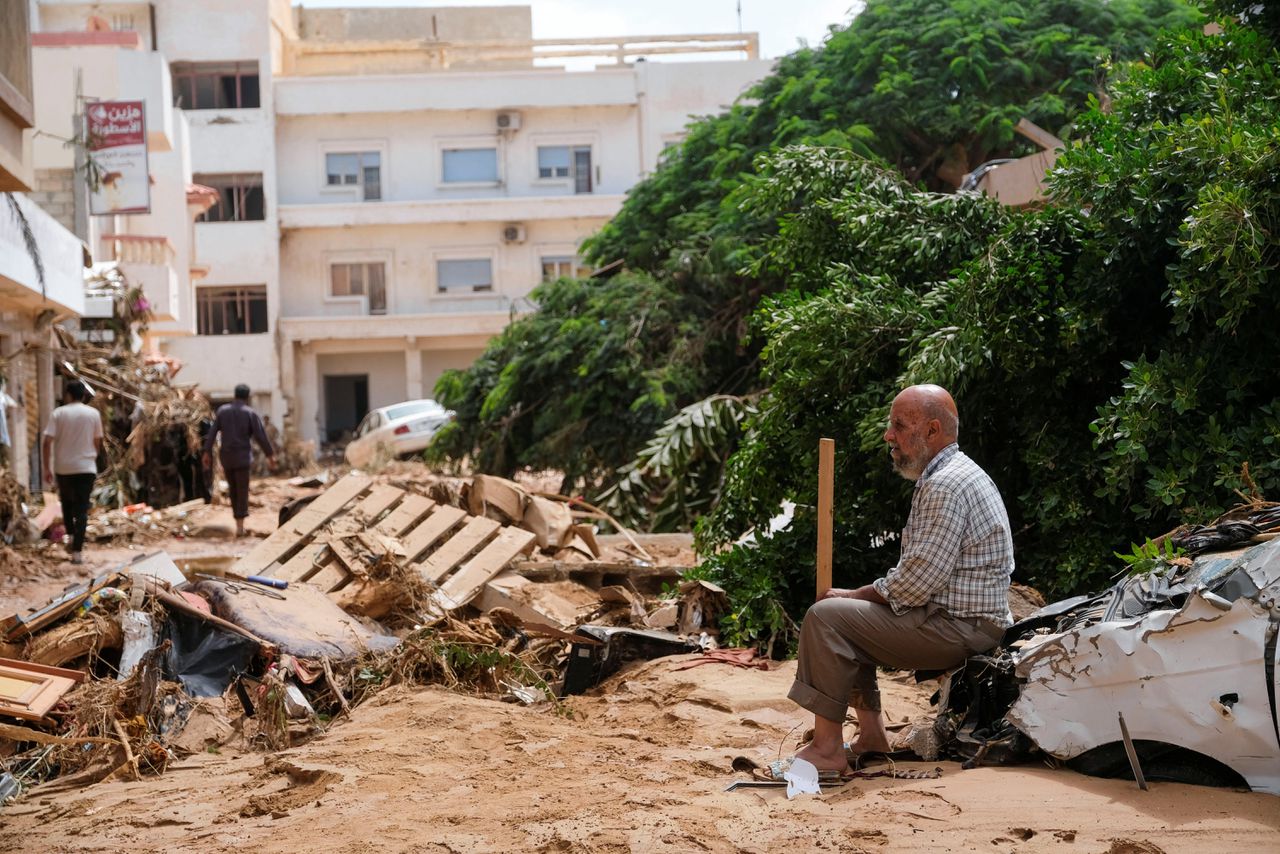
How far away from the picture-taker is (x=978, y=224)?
8766 millimetres

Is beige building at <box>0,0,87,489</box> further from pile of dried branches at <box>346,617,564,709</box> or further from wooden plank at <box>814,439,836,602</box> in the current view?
wooden plank at <box>814,439,836,602</box>

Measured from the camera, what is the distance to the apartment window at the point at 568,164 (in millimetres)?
38812

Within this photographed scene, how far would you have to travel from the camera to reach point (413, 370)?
38531mm

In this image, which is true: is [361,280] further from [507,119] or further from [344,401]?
[507,119]

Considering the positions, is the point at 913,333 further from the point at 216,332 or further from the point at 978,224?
the point at 216,332

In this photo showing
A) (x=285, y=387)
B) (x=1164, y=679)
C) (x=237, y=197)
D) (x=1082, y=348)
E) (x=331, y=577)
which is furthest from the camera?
(x=237, y=197)

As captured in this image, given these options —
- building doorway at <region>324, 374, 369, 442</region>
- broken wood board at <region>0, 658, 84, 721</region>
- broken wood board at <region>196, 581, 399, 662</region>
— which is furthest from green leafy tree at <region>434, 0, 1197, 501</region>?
building doorway at <region>324, 374, 369, 442</region>

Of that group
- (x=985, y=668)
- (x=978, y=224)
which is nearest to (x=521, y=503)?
(x=978, y=224)

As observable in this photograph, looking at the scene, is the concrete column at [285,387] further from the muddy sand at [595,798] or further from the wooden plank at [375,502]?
the muddy sand at [595,798]

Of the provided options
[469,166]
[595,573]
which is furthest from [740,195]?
[469,166]

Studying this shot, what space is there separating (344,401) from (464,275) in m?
5.56

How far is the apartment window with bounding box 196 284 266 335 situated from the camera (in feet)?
123

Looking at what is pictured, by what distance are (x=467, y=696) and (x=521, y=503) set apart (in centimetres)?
403

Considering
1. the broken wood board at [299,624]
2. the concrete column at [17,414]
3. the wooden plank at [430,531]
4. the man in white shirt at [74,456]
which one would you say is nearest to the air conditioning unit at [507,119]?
the concrete column at [17,414]
